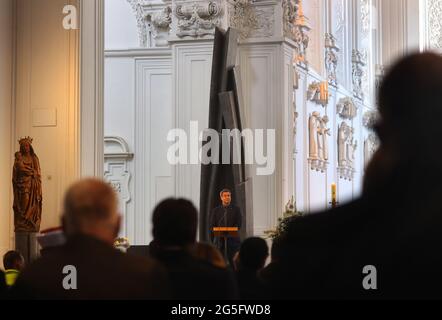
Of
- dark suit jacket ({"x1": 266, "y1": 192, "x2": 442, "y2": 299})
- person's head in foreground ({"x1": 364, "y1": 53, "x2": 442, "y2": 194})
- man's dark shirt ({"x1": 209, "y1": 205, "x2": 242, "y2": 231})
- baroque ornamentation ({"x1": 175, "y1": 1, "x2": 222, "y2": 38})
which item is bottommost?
man's dark shirt ({"x1": 209, "y1": 205, "x2": 242, "y2": 231})

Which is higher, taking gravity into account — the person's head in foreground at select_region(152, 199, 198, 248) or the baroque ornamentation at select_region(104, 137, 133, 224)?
the baroque ornamentation at select_region(104, 137, 133, 224)

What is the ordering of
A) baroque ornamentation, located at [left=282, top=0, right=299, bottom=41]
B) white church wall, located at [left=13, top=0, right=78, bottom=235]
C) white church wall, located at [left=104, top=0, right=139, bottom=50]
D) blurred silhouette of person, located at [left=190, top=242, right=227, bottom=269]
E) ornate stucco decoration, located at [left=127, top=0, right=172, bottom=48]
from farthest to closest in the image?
white church wall, located at [left=104, top=0, right=139, bottom=50] < ornate stucco decoration, located at [left=127, top=0, right=172, bottom=48] < baroque ornamentation, located at [left=282, top=0, right=299, bottom=41] < white church wall, located at [left=13, top=0, right=78, bottom=235] < blurred silhouette of person, located at [left=190, top=242, right=227, bottom=269]

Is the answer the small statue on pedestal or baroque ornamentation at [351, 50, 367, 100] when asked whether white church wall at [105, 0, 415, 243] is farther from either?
the small statue on pedestal

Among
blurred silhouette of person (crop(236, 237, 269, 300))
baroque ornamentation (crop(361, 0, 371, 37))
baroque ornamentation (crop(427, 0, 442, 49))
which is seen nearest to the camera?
blurred silhouette of person (crop(236, 237, 269, 300))

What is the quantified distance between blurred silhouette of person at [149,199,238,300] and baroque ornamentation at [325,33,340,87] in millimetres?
21295

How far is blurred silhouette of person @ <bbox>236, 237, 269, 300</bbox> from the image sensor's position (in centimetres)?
529

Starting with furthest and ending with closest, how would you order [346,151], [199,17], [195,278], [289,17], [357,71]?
[357,71], [346,151], [289,17], [199,17], [195,278]

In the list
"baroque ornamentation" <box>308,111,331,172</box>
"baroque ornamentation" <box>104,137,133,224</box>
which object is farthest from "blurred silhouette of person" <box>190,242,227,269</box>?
"baroque ornamentation" <box>308,111,331,172</box>

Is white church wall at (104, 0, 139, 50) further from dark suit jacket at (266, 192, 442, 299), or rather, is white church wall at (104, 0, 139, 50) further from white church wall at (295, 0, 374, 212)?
dark suit jacket at (266, 192, 442, 299)

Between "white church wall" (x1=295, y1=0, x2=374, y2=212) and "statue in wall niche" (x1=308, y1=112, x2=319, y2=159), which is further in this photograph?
"statue in wall niche" (x1=308, y1=112, x2=319, y2=159)

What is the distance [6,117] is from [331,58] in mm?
12513

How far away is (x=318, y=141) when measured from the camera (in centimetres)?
2325

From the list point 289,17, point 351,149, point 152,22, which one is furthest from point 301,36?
point 351,149

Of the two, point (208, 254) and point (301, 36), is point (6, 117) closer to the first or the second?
point (301, 36)
